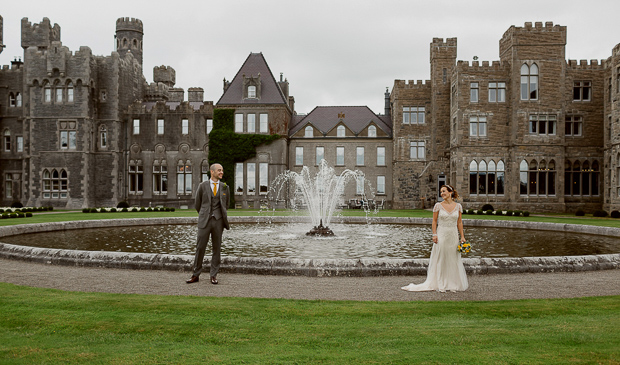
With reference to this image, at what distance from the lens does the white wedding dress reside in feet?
28.6

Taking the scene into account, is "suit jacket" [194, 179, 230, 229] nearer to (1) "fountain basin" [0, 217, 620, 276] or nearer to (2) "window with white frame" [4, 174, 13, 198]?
(1) "fountain basin" [0, 217, 620, 276]

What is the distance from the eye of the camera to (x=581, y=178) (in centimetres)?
3725

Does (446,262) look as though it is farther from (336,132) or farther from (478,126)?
(336,132)

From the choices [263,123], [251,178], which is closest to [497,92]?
[263,123]

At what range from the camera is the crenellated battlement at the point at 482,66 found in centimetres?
3716

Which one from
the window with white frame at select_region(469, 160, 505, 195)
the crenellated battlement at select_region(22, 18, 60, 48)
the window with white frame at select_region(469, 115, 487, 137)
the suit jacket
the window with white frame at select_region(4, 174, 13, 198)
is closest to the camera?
the suit jacket

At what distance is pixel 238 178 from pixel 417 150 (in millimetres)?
15714

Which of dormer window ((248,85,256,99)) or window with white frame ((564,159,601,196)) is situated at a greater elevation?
dormer window ((248,85,256,99))

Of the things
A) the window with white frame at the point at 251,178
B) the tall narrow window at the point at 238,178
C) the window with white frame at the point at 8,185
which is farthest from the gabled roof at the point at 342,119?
the window with white frame at the point at 8,185

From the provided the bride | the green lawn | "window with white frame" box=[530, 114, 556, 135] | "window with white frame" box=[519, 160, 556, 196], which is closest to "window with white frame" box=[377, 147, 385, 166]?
"window with white frame" box=[519, 160, 556, 196]

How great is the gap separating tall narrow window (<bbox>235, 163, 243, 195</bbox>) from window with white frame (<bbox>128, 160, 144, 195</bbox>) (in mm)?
A: 8979

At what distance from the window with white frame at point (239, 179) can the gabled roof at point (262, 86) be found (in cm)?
553

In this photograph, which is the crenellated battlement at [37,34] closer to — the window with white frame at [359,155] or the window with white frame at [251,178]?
the window with white frame at [251,178]

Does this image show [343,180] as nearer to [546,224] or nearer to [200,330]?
[546,224]
